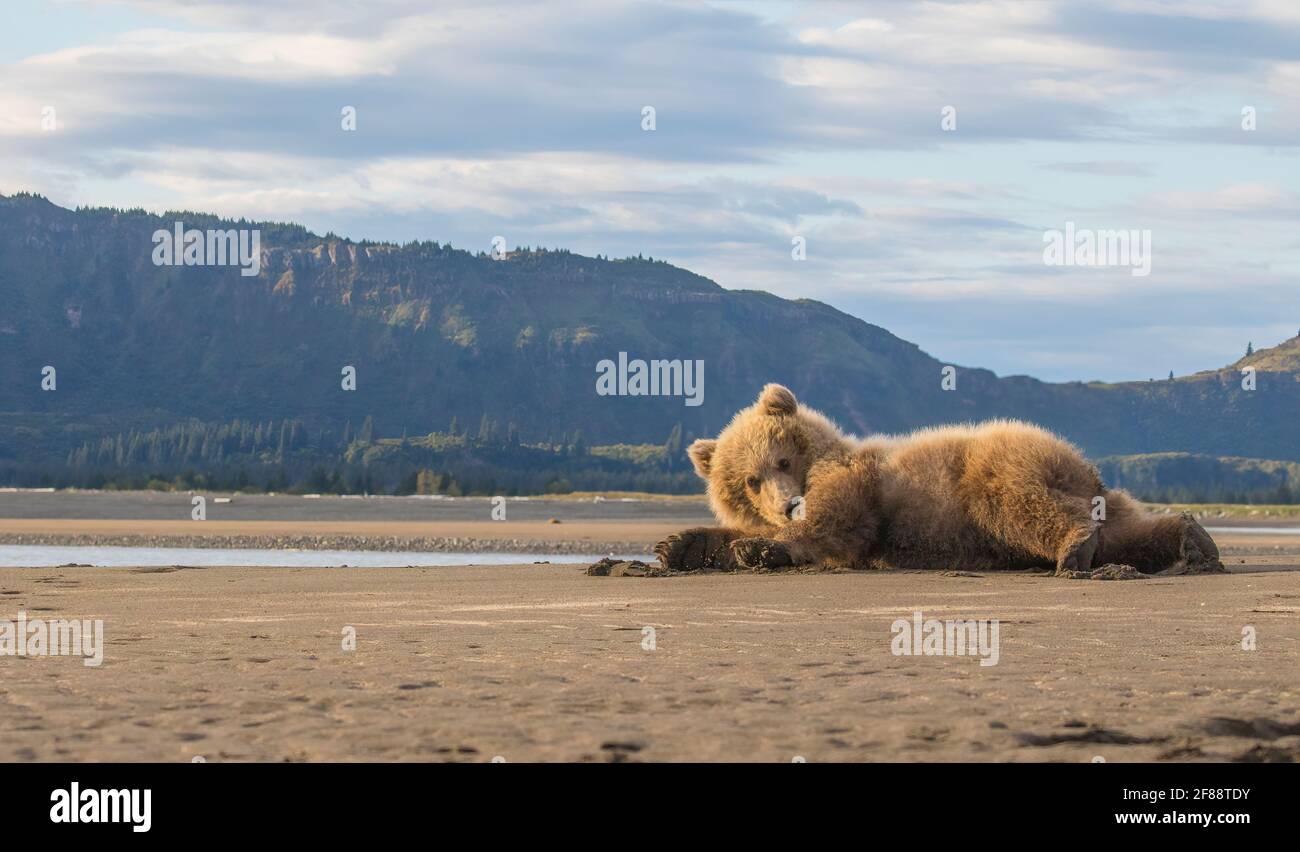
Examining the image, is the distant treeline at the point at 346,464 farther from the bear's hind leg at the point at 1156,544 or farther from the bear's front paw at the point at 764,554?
the bear's hind leg at the point at 1156,544

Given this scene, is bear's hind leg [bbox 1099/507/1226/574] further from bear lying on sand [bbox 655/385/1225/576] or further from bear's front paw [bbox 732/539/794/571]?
bear's front paw [bbox 732/539/794/571]

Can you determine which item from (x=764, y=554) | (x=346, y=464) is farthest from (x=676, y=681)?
(x=346, y=464)

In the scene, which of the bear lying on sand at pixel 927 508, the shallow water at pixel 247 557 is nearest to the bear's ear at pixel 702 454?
the bear lying on sand at pixel 927 508

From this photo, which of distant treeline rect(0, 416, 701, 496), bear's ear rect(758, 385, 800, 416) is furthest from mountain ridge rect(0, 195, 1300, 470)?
bear's ear rect(758, 385, 800, 416)

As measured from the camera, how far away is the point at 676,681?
18.9 ft

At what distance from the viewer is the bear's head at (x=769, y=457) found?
12281 millimetres

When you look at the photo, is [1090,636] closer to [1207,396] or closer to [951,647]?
[951,647]

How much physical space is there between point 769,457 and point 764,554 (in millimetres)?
962

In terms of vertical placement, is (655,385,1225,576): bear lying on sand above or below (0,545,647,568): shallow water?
above

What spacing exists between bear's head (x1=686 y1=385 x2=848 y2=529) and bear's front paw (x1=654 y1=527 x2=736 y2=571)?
450 millimetres

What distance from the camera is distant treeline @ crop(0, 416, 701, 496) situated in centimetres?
8181

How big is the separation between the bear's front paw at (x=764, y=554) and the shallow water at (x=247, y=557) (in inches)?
405
